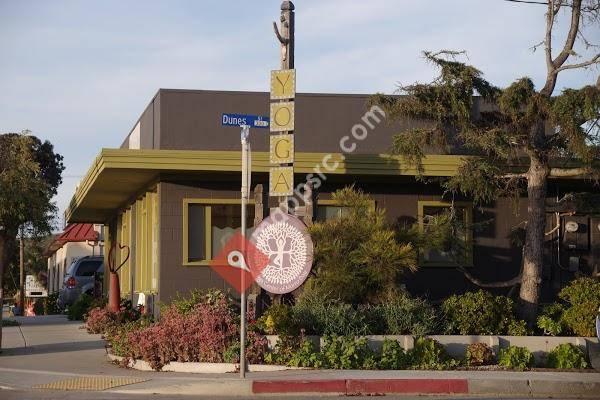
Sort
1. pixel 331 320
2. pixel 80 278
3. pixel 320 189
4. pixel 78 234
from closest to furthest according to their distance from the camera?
1. pixel 331 320
2. pixel 320 189
3. pixel 80 278
4. pixel 78 234

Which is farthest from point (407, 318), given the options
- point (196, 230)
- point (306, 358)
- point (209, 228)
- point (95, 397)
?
point (95, 397)

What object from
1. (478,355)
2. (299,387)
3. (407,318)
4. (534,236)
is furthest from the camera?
(534,236)

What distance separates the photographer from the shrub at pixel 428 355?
14.9 metres

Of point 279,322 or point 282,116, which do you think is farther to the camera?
point 282,116

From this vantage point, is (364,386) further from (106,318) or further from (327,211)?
(106,318)

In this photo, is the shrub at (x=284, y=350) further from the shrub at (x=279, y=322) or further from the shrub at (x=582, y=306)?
the shrub at (x=582, y=306)

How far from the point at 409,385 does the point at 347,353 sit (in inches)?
60.7

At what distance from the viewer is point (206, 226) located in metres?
18.9

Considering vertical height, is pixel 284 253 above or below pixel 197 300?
above

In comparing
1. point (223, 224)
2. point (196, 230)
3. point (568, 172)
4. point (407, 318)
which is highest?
point (568, 172)

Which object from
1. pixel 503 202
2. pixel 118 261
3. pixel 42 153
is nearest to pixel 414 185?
pixel 503 202

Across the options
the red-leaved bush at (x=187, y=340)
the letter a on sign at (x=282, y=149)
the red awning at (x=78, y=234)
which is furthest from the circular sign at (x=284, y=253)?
the red awning at (x=78, y=234)

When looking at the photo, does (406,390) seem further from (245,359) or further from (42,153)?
(42,153)

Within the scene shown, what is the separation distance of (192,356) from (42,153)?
124ft
